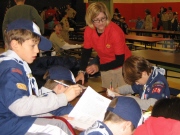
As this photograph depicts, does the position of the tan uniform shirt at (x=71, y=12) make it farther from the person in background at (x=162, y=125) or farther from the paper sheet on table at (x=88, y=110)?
the person in background at (x=162, y=125)

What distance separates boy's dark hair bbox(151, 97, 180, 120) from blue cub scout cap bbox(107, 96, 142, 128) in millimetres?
90

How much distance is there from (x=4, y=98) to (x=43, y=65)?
220cm

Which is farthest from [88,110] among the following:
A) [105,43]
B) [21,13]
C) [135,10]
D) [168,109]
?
[135,10]

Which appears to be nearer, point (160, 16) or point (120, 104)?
point (120, 104)

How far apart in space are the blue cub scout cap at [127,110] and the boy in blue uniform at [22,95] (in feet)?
1.46

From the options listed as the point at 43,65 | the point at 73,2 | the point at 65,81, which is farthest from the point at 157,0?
the point at 65,81

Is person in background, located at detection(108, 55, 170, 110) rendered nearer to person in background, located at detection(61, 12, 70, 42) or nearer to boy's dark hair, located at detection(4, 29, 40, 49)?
boy's dark hair, located at detection(4, 29, 40, 49)

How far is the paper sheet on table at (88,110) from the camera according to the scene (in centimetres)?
187

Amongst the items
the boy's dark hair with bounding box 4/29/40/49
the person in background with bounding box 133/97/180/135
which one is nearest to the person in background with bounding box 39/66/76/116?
the boy's dark hair with bounding box 4/29/40/49

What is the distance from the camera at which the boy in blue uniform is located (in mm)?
1526

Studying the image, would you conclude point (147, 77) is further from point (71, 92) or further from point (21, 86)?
point (21, 86)

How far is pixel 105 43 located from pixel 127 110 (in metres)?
1.67

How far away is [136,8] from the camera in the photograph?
19.9m

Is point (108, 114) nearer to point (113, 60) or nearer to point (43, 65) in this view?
point (113, 60)
